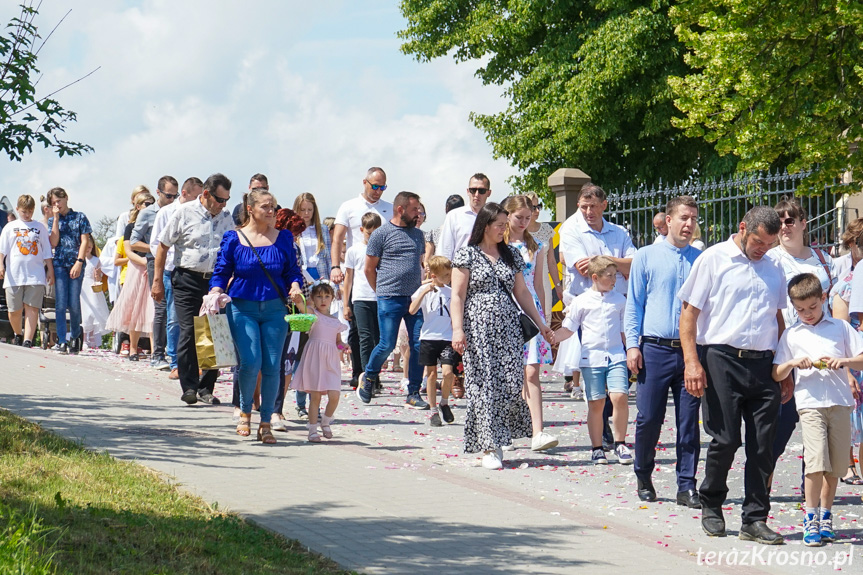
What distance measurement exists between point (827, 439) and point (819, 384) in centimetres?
32

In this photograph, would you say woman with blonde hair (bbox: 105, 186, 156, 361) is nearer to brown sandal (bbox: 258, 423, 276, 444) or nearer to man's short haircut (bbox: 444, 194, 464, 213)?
man's short haircut (bbox: 444, 194, 464, 213)

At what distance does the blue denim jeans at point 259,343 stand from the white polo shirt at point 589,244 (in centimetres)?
254

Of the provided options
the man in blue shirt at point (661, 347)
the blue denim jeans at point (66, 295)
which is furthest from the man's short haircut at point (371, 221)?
the blue denim jeans at point (66, 295)

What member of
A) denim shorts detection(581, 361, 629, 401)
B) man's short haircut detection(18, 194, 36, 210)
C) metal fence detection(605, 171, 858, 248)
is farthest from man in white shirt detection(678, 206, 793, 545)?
man's short haircut detection(18, 194, 36, 210)

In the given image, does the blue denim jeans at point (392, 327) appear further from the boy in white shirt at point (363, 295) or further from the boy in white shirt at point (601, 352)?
the boy in white shirt at point (601, 352)

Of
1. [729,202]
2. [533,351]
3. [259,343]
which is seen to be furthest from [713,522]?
[729,202]

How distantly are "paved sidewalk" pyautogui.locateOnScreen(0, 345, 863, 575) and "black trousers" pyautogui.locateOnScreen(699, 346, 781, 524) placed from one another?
30 cm

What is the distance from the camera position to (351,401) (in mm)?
13047

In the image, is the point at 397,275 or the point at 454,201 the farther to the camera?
the point at 454,201

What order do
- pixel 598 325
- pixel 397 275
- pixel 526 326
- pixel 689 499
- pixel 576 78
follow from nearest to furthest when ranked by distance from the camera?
pixel 689 499, pixel 526 326, pixel 598 325, pixel 397 275, pixel 576 78

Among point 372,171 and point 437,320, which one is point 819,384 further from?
point 372,171

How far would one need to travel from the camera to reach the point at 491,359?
365 inches

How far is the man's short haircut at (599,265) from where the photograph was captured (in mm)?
9734

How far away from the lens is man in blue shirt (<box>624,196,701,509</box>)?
795 centimetres
